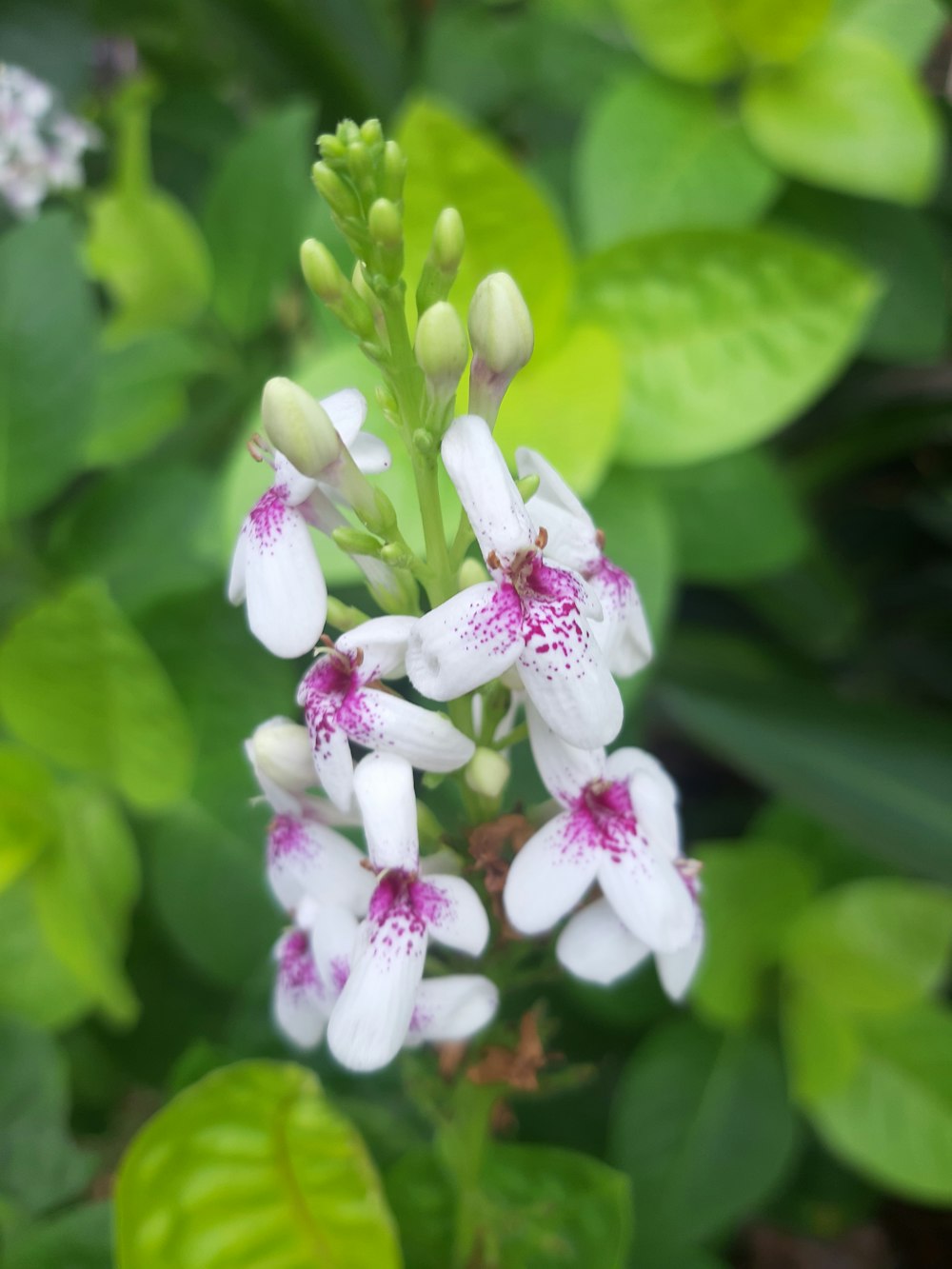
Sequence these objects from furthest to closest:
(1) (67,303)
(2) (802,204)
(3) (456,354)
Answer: (2) (802,204), (1) (67,303), (3) (456,354)

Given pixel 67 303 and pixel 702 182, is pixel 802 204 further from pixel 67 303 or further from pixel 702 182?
pixel 67 303

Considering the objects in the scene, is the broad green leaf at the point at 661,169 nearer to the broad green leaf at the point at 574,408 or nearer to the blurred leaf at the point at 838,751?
the broad green leaf at the point at 574,408

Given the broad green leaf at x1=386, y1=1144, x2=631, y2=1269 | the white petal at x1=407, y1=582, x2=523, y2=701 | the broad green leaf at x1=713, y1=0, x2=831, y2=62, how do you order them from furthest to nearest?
the broad green leaf at x1=713, y1=0, x2=831, y2=62 < the broad green leaf at x1=386, y1=1144, x2=631, y2=1269 < the white petal at x1=407, y1=582, x2=523, y2=701

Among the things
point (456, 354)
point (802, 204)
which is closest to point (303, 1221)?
point (456, 354)

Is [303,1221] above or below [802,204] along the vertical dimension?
below

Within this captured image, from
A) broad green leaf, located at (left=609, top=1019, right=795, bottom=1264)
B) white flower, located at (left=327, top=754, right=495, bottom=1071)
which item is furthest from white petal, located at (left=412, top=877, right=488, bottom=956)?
broad green leaf, located at (left=609, top=1019, right=795, bottom=1264)

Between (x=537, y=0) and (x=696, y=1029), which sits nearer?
(x=696, y=1029)

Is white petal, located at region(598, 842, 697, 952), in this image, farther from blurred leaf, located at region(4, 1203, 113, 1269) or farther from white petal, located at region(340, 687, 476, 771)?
blurred leaf, located at region(4, 1203, 113, 1269)

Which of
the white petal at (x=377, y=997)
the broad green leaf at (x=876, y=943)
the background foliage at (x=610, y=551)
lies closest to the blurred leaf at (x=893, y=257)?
the background foliage at (x=610, y=551)
